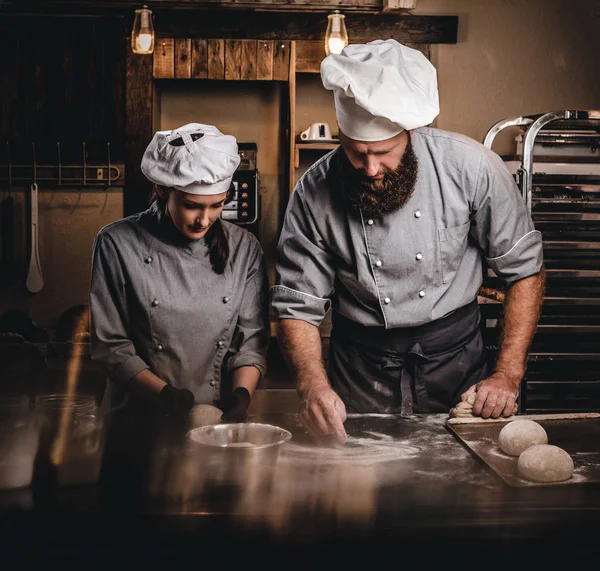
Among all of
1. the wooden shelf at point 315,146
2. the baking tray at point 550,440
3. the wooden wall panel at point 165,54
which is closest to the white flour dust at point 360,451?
the baking tray at point 550,440

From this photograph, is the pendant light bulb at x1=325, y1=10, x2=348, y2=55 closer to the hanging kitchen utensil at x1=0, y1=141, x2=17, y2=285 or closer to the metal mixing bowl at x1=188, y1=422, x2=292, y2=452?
the hanging kitchen utensil at x1=0, y1=141, x2=17, y2=285

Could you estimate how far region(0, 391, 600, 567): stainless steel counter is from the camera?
4.70 ft

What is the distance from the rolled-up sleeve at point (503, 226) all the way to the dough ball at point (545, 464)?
0.83 m

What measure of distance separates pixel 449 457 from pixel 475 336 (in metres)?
0.80

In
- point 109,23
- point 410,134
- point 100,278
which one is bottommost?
point 100,278

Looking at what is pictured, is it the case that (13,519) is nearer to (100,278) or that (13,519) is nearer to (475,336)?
(100,278)

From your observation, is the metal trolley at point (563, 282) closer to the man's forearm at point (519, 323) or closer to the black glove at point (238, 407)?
the man's forearm at point (519, 323)

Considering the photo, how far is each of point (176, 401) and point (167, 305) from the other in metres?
0.41

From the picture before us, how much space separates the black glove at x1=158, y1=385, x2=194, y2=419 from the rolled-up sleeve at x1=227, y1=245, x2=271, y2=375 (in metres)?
0.34

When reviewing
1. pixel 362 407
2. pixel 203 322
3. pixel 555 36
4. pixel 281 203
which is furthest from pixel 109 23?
pixel 362 407

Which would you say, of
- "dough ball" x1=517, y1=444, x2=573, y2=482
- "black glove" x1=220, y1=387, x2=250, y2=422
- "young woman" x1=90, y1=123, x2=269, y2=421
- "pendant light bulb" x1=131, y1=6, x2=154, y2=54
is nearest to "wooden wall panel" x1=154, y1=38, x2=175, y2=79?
"pendant light bulb" x1=131, y1=6, x2=154, y2=54

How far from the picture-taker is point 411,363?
95.7 inches

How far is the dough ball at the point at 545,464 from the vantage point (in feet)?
5.45

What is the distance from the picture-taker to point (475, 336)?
8.41 ft
